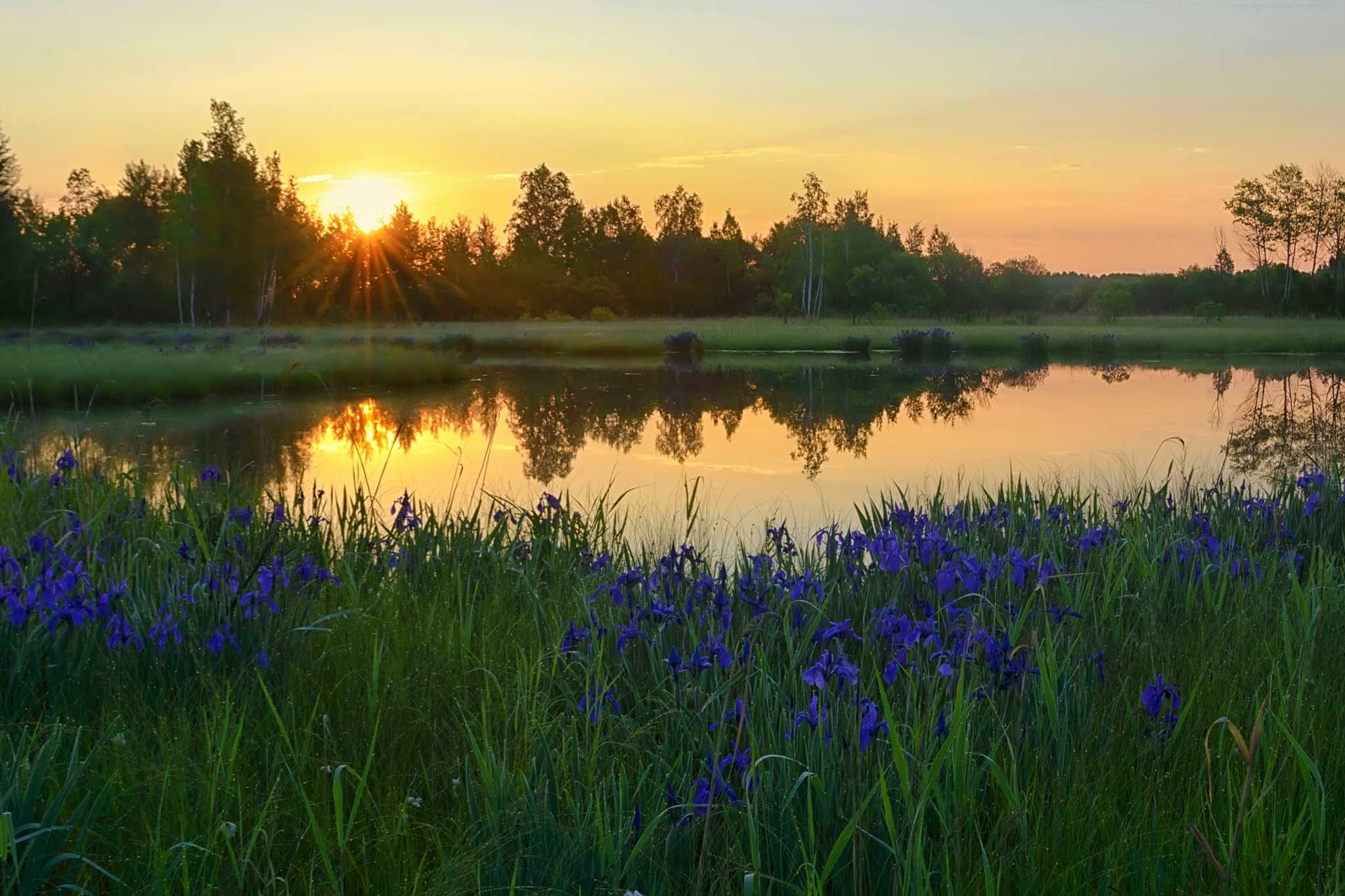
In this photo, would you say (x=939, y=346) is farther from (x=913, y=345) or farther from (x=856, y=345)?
(x=856, y=345)

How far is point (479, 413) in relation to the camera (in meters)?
17.0

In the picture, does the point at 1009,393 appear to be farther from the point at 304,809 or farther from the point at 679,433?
the point at 304,809

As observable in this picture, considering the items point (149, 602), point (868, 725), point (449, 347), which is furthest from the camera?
point (449, 347)

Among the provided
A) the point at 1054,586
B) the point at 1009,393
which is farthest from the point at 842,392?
the point at 1054,586

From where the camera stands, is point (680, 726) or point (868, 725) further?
point (680, 726)

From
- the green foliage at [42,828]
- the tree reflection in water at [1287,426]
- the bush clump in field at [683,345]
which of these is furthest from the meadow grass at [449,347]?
the tree reflection in water at [1287,426]

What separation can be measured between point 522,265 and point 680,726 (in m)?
72.2

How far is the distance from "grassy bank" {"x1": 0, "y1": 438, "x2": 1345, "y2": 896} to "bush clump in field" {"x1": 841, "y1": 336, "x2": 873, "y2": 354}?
30352 mm

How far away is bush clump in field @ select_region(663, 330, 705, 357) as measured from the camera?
35.9 m

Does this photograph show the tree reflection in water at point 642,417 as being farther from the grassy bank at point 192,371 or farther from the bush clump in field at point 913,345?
the bush clump in field at point 913,345

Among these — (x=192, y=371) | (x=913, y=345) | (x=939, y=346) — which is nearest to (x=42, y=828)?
(x=192, y=371)

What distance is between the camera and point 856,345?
35.3 meters

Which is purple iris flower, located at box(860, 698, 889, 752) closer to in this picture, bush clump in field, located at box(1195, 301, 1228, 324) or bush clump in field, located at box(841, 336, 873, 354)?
bush clump in field, located at box(841, 336, 873, 354)

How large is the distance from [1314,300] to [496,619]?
61324 millimetres
